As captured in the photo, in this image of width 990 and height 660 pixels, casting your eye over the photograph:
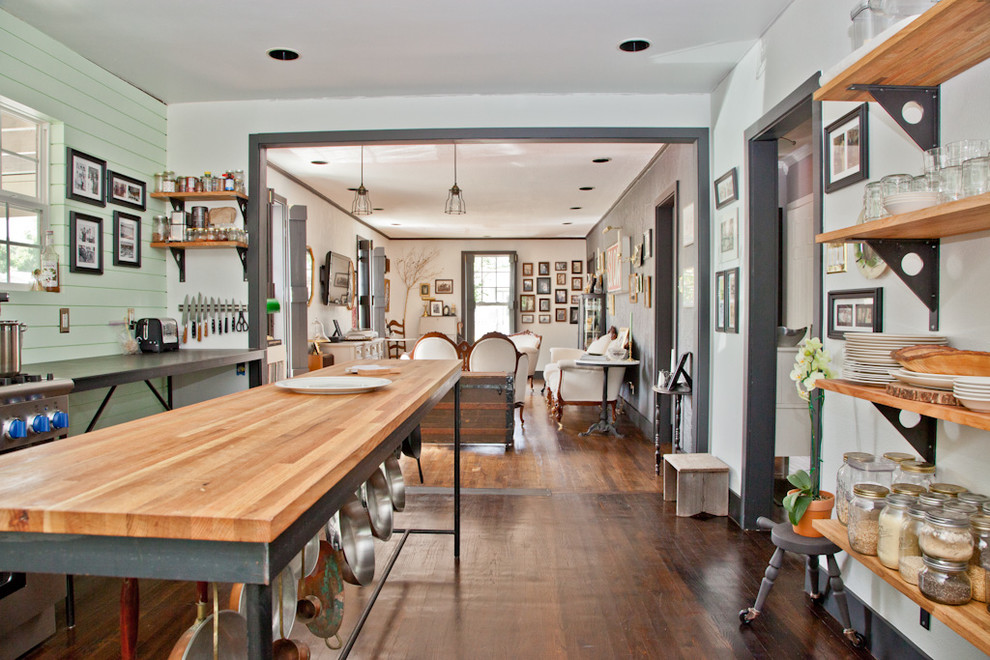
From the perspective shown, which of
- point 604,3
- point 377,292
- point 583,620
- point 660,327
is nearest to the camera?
point 583,620

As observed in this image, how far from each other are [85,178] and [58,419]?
5.78 feet

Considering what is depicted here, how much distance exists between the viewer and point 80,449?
1.04 meters

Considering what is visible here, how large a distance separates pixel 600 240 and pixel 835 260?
730 centimetres

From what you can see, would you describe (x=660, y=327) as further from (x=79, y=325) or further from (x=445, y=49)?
(x=79, y=325)

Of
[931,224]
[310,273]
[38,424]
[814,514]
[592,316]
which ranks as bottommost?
[814,514]

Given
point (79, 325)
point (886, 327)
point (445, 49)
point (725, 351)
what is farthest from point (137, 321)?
point (886, 327)

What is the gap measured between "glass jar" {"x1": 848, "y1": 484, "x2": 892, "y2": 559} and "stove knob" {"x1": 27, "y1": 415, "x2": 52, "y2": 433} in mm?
2753

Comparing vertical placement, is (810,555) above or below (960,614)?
below

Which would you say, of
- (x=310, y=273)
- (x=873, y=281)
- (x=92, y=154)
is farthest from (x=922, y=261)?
(x=310, y=273)

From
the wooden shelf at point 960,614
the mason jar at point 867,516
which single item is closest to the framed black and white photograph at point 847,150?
the mason jar at point 867,516

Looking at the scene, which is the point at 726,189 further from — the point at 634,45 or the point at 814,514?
the point at 814,514

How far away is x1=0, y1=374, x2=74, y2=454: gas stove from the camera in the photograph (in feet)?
6.67

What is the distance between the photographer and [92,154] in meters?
3.45

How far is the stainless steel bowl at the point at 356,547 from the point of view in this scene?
66.8 inches
